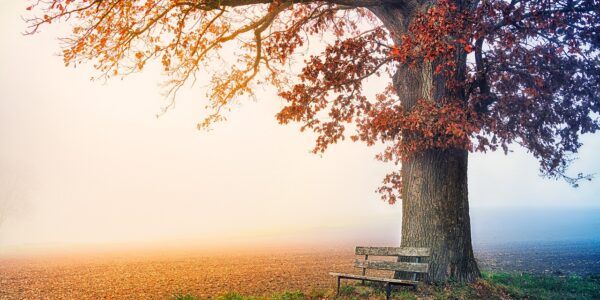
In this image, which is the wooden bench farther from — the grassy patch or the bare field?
the bare field

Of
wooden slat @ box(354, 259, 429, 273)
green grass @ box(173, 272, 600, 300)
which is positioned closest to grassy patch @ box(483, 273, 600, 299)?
green grass @ box(173, 272, 600, 300)

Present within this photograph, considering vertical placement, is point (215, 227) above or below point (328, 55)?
below

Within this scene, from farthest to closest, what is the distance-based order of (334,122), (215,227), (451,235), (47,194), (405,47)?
(47,194)
(215,227)
(334,122)
(451,235)
(405,47)

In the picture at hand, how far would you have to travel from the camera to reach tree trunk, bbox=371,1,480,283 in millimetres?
9836

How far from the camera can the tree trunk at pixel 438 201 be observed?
9.84 meters

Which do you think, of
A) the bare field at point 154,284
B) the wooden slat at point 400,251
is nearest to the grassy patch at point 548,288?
the wooden slat at point 400,251

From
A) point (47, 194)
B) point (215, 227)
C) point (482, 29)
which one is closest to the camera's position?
point (482, 29)

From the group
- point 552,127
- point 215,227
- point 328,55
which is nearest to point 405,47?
point 328,55

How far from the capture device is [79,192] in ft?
464

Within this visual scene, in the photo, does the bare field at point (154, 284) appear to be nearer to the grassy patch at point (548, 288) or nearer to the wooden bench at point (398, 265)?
the wooden bench at point (398, 265)

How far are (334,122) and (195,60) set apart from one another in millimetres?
4345

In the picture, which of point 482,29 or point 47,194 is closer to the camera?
point 482,29

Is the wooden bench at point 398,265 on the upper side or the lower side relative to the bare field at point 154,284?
upper

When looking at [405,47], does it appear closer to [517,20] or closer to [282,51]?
[517,20]
